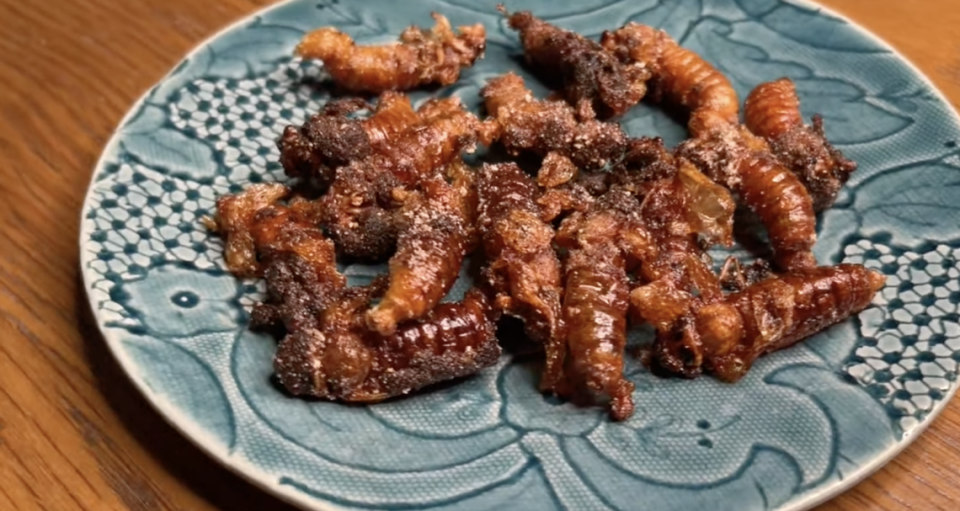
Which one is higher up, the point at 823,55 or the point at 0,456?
the point at 823,55

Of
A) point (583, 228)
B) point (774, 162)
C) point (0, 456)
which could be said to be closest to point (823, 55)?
point (774, 162)

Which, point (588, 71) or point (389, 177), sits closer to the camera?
point (389, 177)

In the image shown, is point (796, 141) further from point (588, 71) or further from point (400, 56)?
point (400, 56)

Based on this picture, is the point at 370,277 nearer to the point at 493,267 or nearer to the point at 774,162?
the point at 493,267

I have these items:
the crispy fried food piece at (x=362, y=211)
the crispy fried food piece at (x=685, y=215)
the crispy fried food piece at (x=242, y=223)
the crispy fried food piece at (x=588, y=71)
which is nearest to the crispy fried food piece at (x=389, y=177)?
the crispy fried food piece at (x=362, y=211)

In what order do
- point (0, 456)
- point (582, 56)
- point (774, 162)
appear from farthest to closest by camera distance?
point (582, 56), point (774, 162), point (0, 456)


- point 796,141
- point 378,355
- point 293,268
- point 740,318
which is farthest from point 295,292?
point 796,141

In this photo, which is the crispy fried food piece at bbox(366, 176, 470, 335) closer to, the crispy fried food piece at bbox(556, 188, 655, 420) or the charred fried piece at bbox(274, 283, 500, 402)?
the charred fried piece at bbox(274, 283, 500, 402)

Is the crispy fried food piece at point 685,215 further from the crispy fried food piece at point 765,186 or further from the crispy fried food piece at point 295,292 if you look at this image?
the crispy fried food piece at point 295,292
